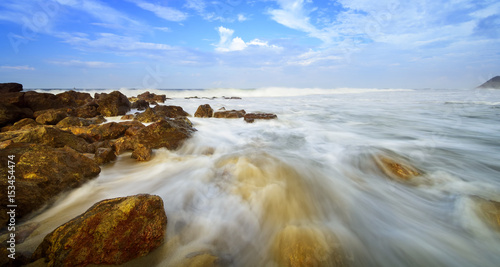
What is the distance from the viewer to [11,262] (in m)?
1.66

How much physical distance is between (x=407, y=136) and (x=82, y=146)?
27.9ft

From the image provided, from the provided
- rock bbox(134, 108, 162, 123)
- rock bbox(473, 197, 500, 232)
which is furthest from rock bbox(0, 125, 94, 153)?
rock bbox(473, 197, 500, 232)

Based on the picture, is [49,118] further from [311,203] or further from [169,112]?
[311,203]

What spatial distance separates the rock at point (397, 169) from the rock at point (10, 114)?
10.2 metres

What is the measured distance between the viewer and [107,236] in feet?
6.00

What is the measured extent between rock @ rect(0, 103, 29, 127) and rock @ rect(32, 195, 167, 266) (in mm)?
7404

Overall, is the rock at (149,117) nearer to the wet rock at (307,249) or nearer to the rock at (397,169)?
the wet rock at (307,249)

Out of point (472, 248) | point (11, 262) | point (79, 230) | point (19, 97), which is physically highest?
point (19, 97)

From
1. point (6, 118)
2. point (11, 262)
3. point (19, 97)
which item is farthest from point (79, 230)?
point (19, 97)

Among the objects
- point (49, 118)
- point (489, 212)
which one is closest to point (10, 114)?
point (49, 118)

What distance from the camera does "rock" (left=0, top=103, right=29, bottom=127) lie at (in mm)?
6417

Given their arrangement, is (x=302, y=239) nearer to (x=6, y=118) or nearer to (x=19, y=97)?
(x=6, y=118)

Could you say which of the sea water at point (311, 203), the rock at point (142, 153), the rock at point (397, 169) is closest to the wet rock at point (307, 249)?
the sea water at point (311, 203)

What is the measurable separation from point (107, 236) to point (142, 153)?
2834mm
